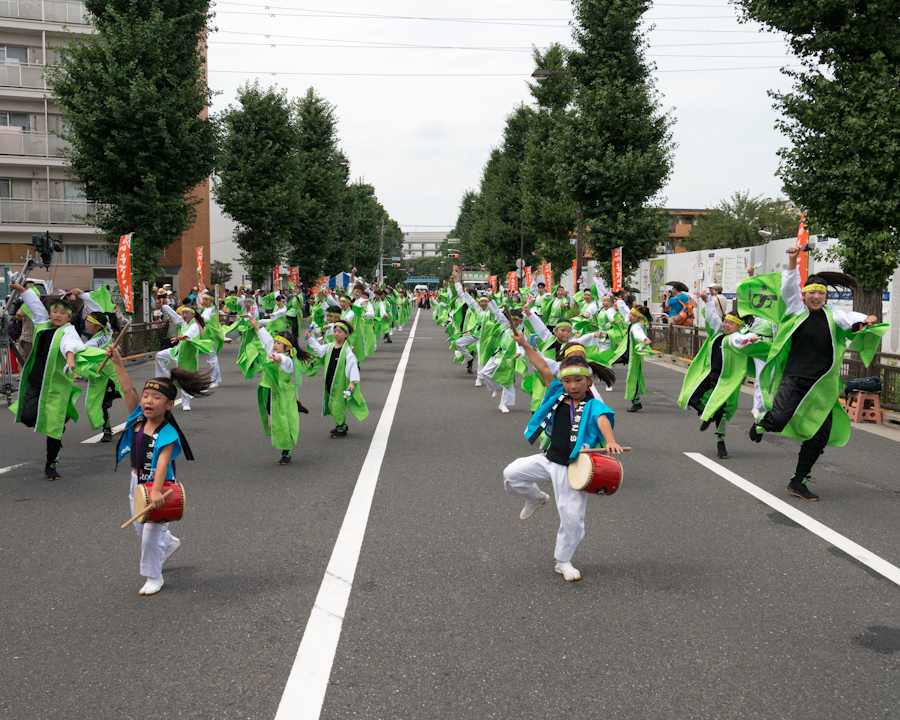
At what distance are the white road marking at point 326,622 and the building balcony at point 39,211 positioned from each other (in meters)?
32.9

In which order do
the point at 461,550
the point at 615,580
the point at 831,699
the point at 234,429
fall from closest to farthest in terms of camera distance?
the point at 831,699
the point at 615,580
the point at 461,550
the point at 234,429

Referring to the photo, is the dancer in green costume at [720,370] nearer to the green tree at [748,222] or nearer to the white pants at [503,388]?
the white pants at [503,388]

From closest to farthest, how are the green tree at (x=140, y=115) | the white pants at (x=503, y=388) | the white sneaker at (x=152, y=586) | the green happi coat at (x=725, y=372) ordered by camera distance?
1. the white sneaker at (x=152, y=586)
2. the green happi coat at (x=725, y=372)
3. the white pants at (x=503, y=388)
4. the green tree at (x=140, y=115)

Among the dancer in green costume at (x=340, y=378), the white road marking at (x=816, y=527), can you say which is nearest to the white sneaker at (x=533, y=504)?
the white road marking at (x=816, y=527)

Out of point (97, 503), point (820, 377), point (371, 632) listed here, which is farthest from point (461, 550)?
point (820, 377)

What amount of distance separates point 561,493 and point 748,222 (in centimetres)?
5221

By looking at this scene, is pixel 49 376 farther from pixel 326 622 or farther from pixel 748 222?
pixel 748 222

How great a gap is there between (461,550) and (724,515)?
2.15 m

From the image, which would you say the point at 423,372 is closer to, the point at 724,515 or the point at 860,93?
the point at 860,93

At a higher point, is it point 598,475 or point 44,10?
point 44,10

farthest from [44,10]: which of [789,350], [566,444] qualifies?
[566,444]

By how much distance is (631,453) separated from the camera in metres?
8.41

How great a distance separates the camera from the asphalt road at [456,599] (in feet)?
10.5

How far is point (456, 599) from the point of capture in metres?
4.23
